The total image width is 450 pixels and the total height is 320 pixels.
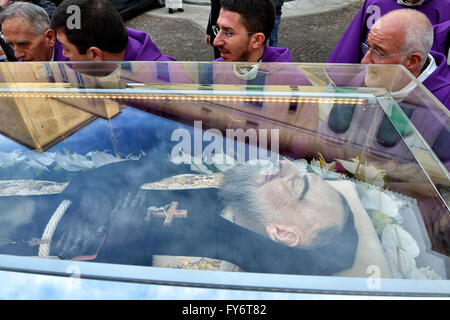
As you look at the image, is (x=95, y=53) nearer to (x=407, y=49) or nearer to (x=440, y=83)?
(x=407, y=49)

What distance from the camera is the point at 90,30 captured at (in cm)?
180

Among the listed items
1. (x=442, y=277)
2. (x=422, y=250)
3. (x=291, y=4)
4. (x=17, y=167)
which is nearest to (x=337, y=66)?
(x=422, y=250)

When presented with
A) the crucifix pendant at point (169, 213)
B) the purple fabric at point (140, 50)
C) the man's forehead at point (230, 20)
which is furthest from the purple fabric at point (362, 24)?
the crucifix pendant at point (169, 213)

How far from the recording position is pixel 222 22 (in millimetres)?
1873

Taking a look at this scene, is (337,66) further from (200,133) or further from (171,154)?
(171,154)

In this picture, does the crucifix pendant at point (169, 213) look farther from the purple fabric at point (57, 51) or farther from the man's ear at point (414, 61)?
the purple fabric at point (57, 51)

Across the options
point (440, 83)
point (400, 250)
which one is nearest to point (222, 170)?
point (400, 250)

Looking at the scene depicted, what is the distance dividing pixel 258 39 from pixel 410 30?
0.81 metres

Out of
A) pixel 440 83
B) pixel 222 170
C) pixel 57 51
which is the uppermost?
pixel 440 83

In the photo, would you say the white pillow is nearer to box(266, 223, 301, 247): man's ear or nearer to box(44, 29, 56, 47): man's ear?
box(266, 223, 301, 247): man's ear

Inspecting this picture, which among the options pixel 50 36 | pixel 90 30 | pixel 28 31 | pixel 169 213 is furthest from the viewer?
pixel 50 36

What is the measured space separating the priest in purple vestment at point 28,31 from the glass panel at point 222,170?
456 mm

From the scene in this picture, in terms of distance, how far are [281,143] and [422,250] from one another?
2.40 ft

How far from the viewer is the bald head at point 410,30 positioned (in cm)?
158
